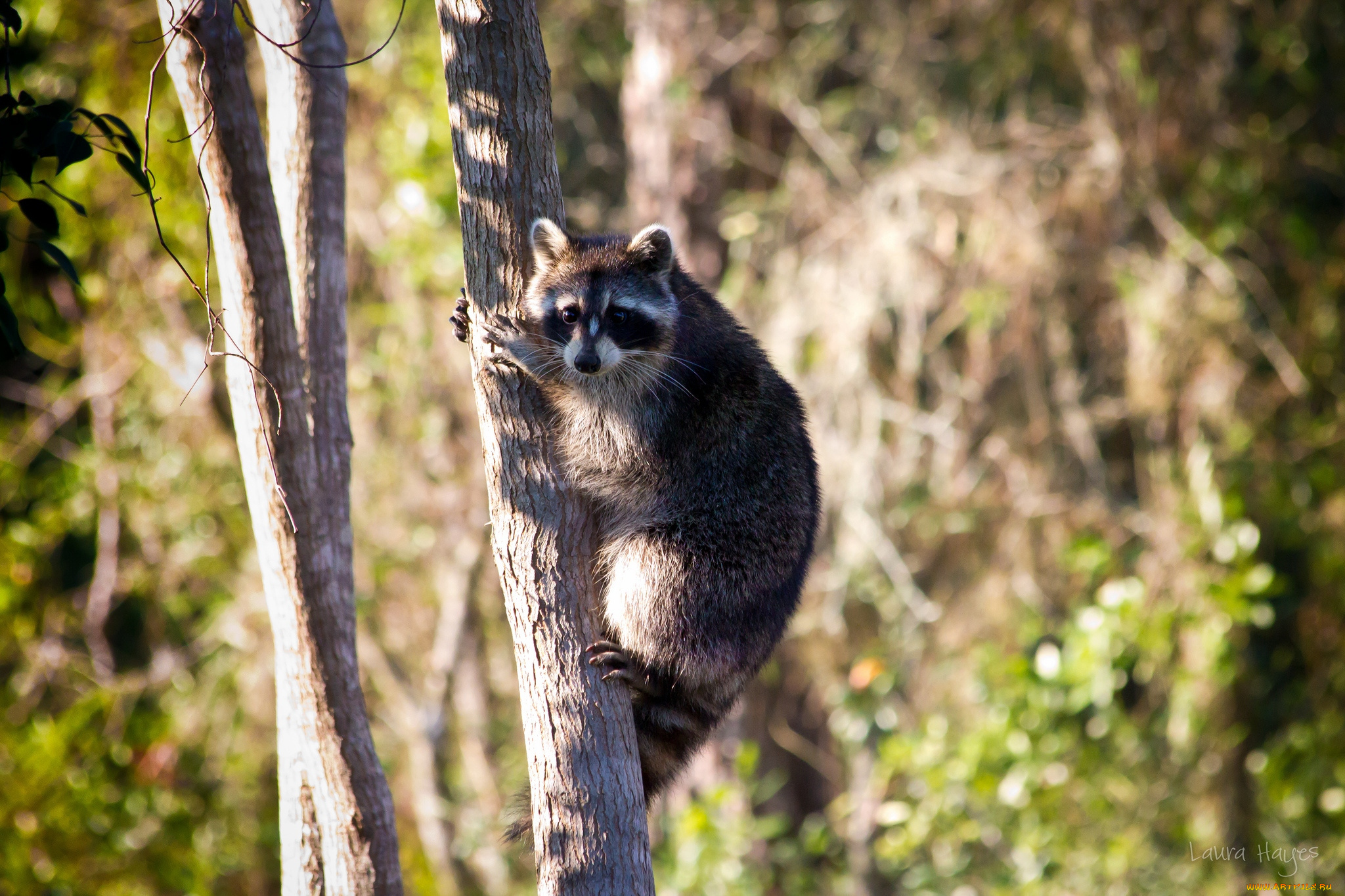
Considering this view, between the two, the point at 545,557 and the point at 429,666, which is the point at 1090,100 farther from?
the point at 429,666

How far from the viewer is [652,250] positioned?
3.15m

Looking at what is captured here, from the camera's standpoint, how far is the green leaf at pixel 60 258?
226cm

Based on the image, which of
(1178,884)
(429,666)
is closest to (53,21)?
(429,666)

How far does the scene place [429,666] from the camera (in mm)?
6000

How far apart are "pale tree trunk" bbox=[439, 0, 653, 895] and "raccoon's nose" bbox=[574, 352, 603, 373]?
0.38 m

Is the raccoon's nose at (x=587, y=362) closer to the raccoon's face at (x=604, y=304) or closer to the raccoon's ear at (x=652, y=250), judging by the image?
the raccoon's face at (x=604, y=304)

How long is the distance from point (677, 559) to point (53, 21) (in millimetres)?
4178

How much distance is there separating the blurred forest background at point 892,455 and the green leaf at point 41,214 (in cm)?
235

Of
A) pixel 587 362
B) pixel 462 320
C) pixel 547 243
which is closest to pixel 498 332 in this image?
pixel 462 320

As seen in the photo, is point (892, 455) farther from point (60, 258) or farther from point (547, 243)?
point (60, 258)

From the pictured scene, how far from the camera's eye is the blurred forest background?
15.9ft

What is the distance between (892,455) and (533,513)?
11.0 feet
